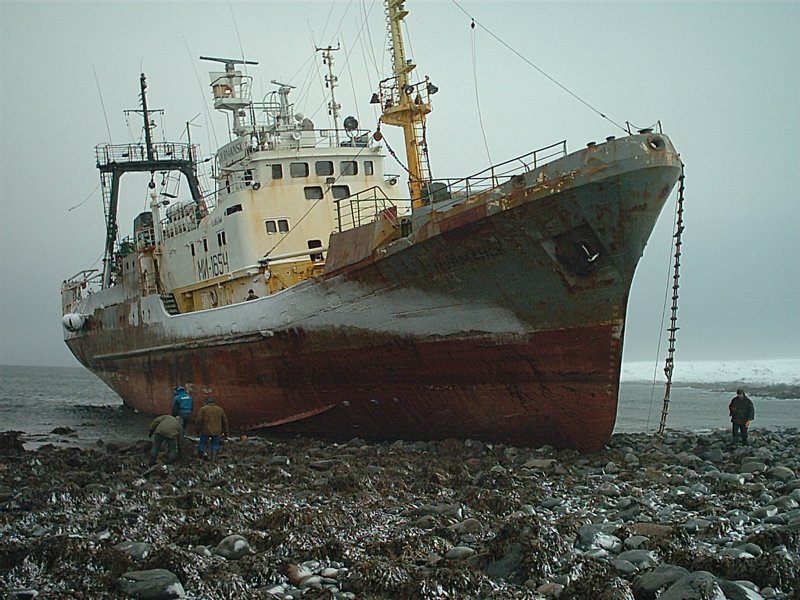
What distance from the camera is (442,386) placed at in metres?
13.4

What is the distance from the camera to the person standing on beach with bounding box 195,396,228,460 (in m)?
12.6

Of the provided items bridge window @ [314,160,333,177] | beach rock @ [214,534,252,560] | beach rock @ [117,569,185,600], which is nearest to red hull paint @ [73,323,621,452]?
bridge window @ [314,160,333,177]

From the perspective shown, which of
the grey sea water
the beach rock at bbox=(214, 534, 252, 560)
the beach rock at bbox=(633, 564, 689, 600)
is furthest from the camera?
the grey sea water

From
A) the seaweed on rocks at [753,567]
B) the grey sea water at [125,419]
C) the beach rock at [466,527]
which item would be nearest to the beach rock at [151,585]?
the beach rock at [466,527]

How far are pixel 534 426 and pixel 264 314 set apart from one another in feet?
19.4

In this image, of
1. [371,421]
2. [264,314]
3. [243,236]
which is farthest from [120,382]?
[371,421]

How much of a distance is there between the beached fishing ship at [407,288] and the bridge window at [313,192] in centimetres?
3

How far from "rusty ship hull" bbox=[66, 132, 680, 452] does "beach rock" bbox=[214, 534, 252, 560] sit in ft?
21.0

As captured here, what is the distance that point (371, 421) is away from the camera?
14.6 meters

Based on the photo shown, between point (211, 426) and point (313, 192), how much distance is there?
24.5ft

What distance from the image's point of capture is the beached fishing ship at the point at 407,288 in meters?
11.9

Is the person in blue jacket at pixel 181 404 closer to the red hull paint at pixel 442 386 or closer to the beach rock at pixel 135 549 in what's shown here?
the red hull paint at pixel 442 386

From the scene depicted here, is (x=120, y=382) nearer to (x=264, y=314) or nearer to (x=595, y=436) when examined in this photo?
(x=264, y=314)

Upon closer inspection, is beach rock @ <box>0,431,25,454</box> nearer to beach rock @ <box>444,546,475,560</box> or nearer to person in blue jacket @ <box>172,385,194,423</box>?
person in blue jacket @ <box>172,385,194,423</box>
